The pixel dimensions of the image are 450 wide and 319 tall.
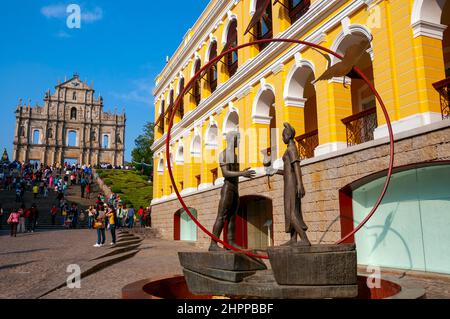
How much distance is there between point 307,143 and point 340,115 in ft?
6.02

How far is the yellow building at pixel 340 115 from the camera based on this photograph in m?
8.84

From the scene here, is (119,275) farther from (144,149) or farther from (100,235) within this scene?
(144,149)

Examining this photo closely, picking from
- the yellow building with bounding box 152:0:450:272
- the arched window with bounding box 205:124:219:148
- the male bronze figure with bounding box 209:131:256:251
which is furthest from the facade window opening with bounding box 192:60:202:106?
the male bronze figure with bounding box 209:131:256:251

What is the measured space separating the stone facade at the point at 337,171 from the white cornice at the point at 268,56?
166 inches

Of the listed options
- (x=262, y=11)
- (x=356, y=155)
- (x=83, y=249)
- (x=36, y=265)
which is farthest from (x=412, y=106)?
(x=83, y=249)

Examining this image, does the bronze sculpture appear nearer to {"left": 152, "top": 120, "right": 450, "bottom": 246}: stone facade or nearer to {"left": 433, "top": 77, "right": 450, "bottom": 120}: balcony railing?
{"left": 152, "top": 120, "right": 450, "bottom": 246}: stone facade

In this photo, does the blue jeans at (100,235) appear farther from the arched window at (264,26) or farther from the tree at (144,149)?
the tree at (144,149)

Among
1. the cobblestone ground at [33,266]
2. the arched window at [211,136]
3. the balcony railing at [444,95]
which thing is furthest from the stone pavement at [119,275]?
the arched window at [211,136]

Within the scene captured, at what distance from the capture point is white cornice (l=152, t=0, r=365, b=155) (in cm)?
1162

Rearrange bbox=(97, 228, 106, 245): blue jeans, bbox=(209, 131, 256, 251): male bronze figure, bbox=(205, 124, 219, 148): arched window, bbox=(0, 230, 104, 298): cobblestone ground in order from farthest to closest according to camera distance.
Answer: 1. bbox=(205, 124, 219, 148): arched window
2. bbox=(97, 228, 106, 245): blue jeans
3. bbox=(0, 230, 104, 298): cobblestone ground
4. bbox=(209, 131, 256, 251): male bronze figure

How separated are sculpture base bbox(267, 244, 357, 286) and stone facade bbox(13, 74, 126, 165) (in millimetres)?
76093

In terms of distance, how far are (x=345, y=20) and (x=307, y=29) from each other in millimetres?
1827

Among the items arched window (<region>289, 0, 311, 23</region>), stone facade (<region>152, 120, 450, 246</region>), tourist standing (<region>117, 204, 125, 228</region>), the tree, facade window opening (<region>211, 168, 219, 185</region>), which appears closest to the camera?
stone facade (<region>152, 120, 450, 246</region>)

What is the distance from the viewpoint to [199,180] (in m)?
22.1
